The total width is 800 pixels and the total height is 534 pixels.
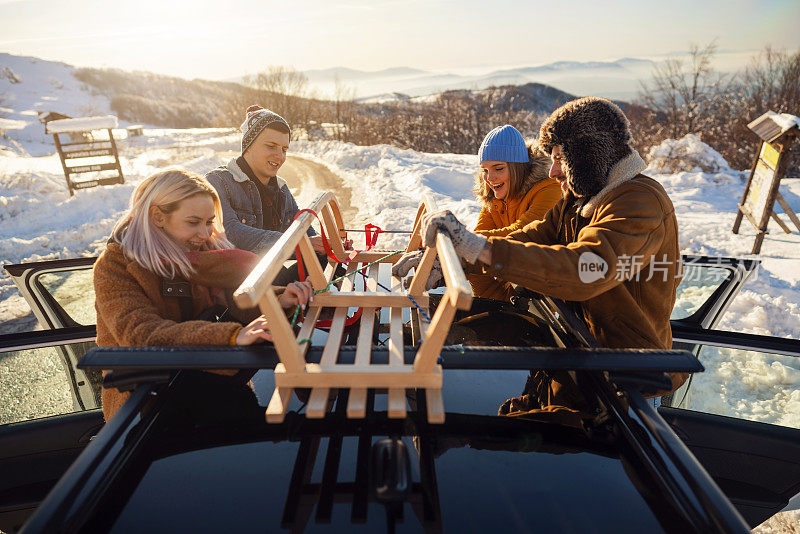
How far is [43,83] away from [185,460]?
69960 millimetres

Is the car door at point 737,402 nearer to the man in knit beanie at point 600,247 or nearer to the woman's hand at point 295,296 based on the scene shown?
the man in knit beanie at point 600,247

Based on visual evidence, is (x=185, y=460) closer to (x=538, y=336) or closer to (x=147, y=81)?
(x=538, y=336)

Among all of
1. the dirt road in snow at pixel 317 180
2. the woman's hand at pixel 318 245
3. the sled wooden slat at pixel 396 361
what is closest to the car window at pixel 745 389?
the sled wooden slat at pixel 396 361

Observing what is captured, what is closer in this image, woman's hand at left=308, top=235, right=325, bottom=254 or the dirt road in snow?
woman's hand at left=308, top=235, right=325, bottom=254

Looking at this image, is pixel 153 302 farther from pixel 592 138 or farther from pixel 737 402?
pixel 737 402

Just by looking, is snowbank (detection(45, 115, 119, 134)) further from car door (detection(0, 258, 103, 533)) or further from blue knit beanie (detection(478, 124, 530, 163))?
blue knit beanie (detection(478, 124, 530, 163))

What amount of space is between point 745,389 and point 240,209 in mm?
4460

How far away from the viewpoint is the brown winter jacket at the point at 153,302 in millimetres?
Answer: 1793

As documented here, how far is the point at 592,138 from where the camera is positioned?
7.00 feet

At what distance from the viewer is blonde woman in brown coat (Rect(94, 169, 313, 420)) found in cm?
184

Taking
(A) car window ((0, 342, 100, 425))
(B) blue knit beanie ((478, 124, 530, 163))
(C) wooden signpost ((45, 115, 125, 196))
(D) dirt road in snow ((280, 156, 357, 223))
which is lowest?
(D) dirt road in snow ((280, 156, 357, 223))

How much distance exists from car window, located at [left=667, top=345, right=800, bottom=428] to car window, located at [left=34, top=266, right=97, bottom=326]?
456 cm

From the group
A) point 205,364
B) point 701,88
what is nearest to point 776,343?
point 205,364

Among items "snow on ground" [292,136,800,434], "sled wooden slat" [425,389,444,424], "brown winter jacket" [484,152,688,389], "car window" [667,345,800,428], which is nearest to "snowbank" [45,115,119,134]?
"snow on ground" [292,136,800,434]
